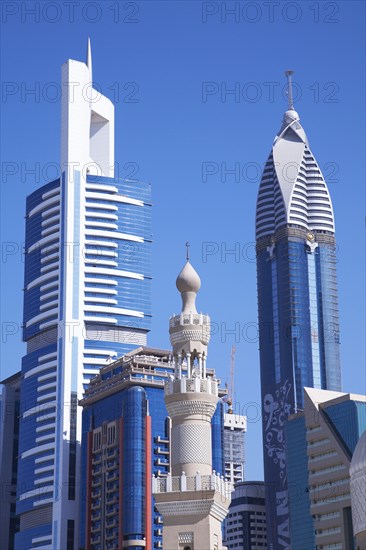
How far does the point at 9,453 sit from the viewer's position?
626 ft

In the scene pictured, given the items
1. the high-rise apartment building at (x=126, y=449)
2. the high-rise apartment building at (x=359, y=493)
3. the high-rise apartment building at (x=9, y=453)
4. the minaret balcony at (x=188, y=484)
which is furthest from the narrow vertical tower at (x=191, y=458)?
the high-rise apartment building at (x=9, y=453)

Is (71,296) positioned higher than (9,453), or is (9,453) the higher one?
(71,296)

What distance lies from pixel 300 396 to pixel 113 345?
4155 centimetres

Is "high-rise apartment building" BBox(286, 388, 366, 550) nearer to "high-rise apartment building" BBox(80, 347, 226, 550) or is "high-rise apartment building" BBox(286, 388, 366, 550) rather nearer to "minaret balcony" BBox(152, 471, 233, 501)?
"high-rise apartment building" BBox(80, 347, 226, 550)

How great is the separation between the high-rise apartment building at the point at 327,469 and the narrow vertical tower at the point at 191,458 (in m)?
97.7

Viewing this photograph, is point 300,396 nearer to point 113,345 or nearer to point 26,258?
point 113,345

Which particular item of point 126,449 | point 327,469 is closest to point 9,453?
point 126,449

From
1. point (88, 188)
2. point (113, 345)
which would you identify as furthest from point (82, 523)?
point (88, 188)

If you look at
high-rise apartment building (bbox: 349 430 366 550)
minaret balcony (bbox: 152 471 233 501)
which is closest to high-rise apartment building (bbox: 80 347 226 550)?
high-rise apartment building (bbox: 349 430 366 550)

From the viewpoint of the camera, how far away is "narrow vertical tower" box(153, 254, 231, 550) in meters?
42.3

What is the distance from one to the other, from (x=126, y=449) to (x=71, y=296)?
99.1 ft

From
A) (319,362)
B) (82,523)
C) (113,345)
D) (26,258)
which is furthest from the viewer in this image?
(319,362)

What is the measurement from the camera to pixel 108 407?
160250 millimetres

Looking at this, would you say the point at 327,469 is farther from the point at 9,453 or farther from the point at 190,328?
the point at 190,328
